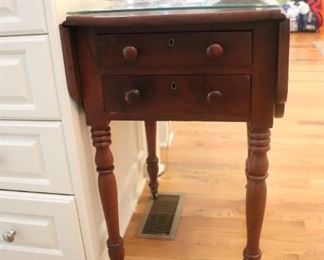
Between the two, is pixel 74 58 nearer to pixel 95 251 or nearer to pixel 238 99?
pixel 238 99

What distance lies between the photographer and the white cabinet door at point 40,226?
3.26 feet

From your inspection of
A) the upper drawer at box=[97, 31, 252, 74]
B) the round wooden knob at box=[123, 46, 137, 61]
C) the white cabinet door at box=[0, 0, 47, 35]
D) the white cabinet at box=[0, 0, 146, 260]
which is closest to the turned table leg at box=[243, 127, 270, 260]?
the upper drawer at box=[97, 31, 252, 74]

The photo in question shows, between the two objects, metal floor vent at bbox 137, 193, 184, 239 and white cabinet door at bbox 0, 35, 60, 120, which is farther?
metal floor vent at bbox 137, 193, 184, 239

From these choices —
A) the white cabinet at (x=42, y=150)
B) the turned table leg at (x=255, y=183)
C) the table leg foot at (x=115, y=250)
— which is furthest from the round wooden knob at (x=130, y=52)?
the table leg foot at (x=115, y=250)

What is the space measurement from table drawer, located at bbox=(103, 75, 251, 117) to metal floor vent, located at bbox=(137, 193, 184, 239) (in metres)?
0.57

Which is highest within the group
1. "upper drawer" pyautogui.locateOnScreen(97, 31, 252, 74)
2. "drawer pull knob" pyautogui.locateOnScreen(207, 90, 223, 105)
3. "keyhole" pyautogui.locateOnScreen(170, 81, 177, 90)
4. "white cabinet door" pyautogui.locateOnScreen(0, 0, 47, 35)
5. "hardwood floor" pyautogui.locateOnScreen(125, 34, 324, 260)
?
"white cabinet door" pyautogui.locateOnScreen(0, 0, 47, 35)

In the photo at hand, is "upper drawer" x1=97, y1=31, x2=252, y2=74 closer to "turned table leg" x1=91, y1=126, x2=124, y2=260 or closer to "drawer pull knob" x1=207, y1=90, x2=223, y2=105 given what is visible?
"drawer pull knob" x1=207, y1=90, x2=223, y2=105

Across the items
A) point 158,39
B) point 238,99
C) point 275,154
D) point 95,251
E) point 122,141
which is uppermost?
point 158,39

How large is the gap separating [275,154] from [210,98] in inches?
43.1

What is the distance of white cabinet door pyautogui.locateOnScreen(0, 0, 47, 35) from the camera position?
82cm

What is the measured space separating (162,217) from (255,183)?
58cm

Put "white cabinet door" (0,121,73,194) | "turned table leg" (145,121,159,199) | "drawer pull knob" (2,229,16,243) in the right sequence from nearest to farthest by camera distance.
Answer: "white cabinet door" (0,121,73,194) → "drawer pull knob" (2,229,16,243) → "turned table leg" (145,121,159,199)

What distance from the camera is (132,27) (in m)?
0.82

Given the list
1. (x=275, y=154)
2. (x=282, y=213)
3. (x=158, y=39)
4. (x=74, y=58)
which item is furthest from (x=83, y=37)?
(x=275, y=154)
